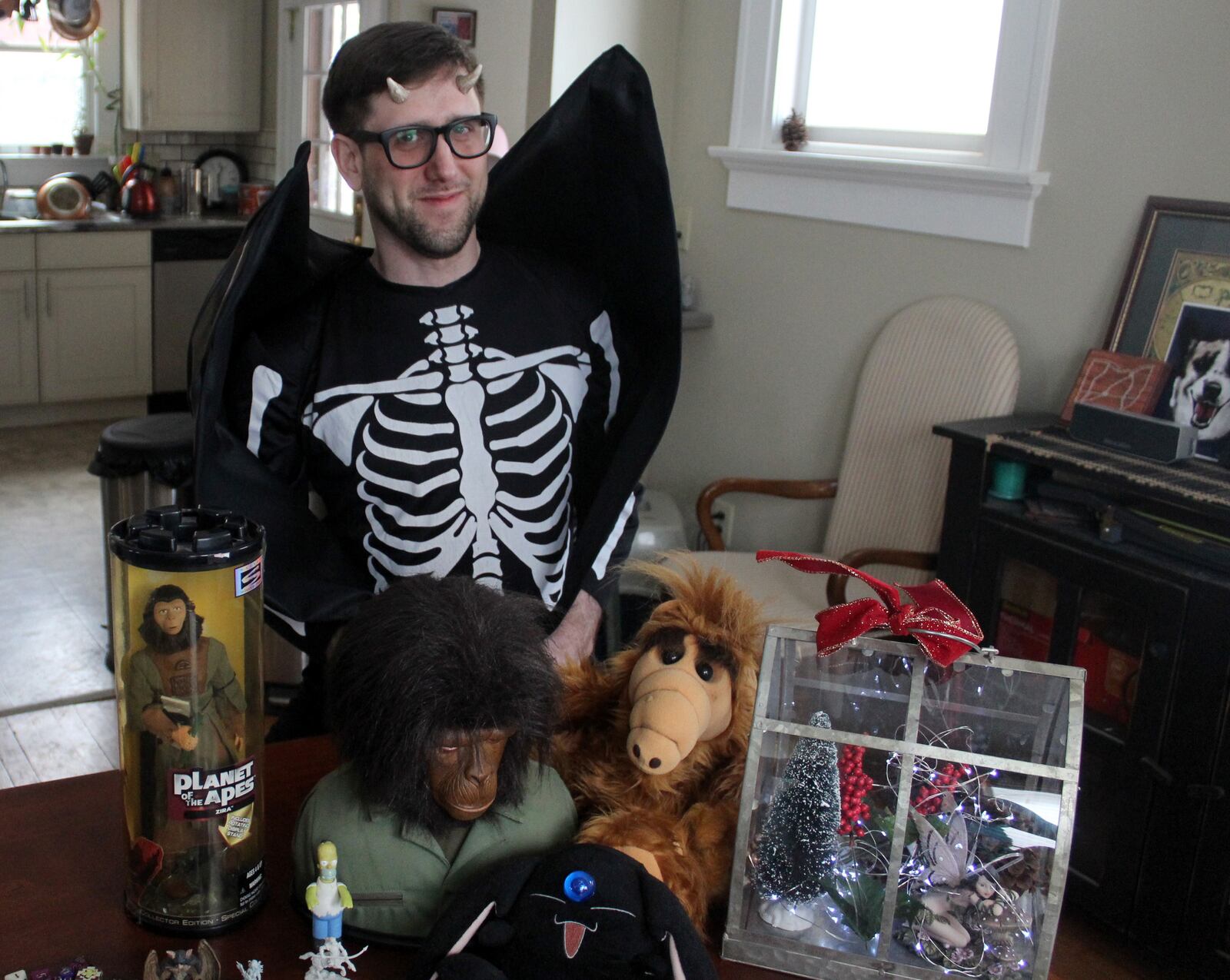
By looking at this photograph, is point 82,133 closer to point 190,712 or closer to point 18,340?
point 18,340

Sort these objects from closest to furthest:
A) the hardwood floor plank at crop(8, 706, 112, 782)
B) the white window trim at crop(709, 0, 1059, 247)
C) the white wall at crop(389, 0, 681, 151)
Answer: the white window trim at crop(709, 0, 1059, 247) < the hardwood floor plank at crop(8, 706, 112, 782) < the white wall at crop(389, 0, 681, 151)

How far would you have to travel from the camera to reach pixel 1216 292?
7.55 ft

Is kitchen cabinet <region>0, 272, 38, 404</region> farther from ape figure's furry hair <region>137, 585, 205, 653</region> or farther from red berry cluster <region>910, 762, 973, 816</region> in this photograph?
red berry cluster <region>910, 762, 973, 816</region>

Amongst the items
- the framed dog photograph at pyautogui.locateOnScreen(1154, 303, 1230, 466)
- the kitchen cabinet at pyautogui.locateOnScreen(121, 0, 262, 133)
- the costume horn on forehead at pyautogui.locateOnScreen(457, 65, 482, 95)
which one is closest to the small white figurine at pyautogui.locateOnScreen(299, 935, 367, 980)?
the costume horn on forehead at pyautogui.locateOnScreen(457, 65, 482, 95)

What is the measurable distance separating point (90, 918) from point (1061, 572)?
5.70 feet

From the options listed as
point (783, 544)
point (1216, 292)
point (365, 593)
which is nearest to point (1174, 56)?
point (1216, 292)

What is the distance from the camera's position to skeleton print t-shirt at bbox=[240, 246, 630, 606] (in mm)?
1590

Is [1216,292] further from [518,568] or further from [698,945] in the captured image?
[698,945]

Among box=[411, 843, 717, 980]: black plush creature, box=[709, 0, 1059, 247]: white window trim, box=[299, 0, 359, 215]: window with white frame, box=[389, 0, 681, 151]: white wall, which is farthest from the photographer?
box=[299, 0, 359, 215]: window with white frame

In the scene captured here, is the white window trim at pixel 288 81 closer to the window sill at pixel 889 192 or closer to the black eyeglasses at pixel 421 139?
the window sill at pixel 889 192

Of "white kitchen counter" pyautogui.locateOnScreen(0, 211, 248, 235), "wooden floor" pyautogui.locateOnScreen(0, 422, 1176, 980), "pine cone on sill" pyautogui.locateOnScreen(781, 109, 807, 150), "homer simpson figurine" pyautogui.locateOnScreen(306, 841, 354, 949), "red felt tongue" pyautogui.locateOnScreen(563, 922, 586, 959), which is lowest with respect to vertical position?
"wooden floor" pyautogui.locateOnScreen(0, 422, 1176, 980)

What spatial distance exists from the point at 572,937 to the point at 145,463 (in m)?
2.57

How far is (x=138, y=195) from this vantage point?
18.7 feet

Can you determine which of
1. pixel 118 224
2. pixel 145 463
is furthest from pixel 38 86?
pixel 145 463
